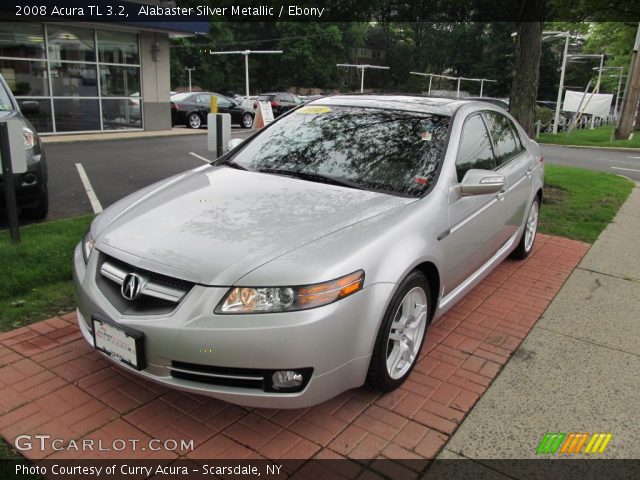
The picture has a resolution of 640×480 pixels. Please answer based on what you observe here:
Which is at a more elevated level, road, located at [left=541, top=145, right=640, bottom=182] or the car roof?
the car roof

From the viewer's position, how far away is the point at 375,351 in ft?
9.29

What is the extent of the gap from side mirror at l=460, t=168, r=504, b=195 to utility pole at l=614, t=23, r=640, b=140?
75.5 feet

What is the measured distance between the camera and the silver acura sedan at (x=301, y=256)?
8.24 ft

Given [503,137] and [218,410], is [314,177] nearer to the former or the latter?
[218,410]

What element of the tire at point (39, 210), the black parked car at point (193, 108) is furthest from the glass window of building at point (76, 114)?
the tire at point (39, 210)

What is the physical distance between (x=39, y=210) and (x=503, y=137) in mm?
5081

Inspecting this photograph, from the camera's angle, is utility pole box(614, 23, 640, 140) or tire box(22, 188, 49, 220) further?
utility pole box(614, 23, 640, 140)

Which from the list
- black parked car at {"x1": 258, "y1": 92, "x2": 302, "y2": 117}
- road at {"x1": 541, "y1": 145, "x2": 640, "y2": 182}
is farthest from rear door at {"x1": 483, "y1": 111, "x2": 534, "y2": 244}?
black parked car at {"x1": 258, "y1": 92, "x2": 302, "y2": 117}

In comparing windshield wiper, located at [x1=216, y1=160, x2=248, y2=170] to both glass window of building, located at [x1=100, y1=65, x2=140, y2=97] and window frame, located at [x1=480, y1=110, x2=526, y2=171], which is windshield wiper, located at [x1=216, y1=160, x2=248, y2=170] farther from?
→ glass window of building, located at [x1=100, y1=65, x2=140, y2=97]

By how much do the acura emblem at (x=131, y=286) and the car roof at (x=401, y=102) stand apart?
2320 millimetres

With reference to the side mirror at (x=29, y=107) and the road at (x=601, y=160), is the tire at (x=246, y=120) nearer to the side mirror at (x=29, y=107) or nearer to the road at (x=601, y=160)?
the road at (x=601, y=160)

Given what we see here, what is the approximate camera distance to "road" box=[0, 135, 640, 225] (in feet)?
25.2

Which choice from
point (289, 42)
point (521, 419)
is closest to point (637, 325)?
point (521, 419)

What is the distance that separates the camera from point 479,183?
3.56 metres
